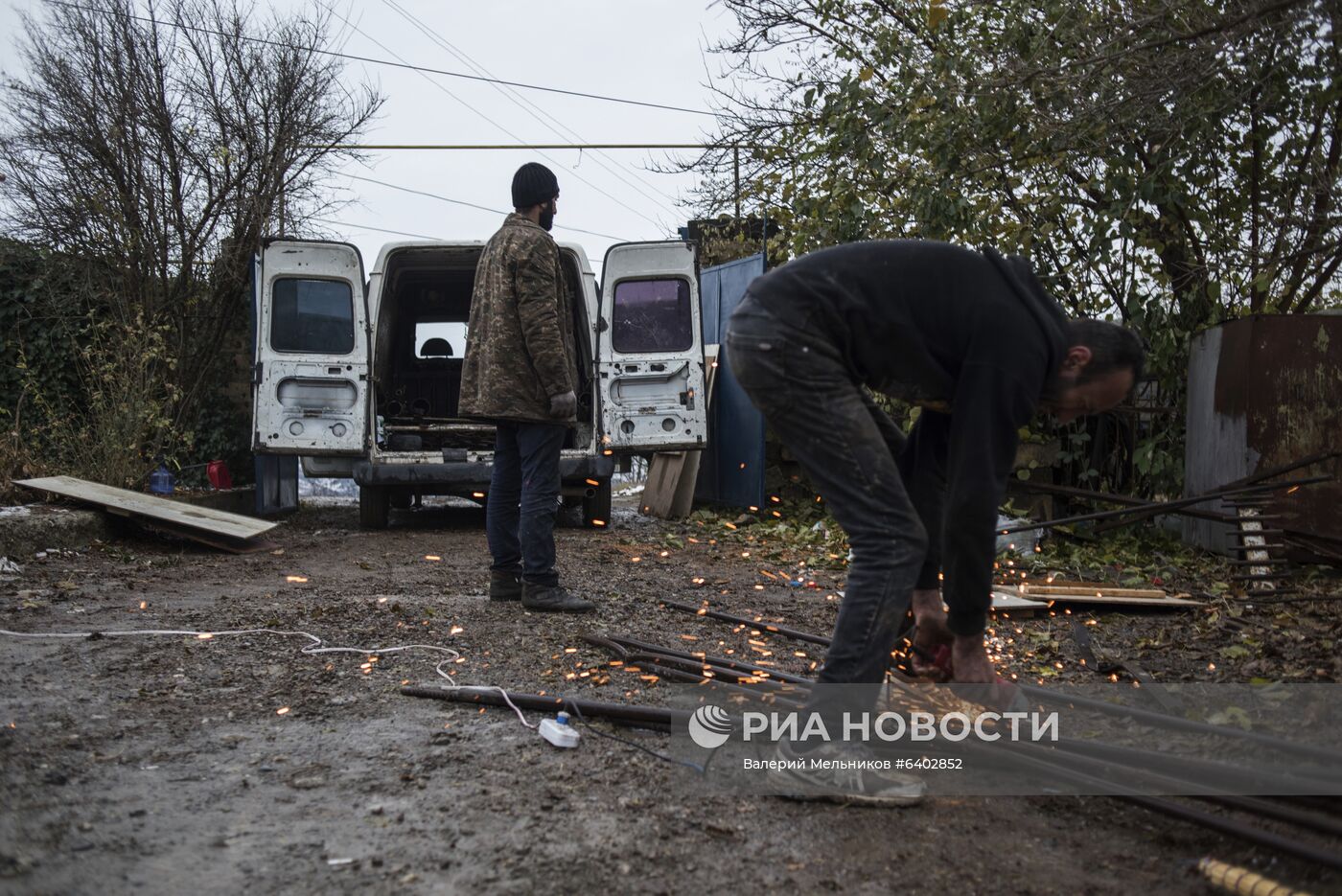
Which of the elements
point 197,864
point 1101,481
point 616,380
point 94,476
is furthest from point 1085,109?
point 94,476

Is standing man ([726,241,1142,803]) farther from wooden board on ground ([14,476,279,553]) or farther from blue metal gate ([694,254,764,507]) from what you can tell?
blue metal gate ([694,254,764,507])

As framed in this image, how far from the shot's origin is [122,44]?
11.5m

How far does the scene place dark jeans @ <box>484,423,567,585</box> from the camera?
5.65 m

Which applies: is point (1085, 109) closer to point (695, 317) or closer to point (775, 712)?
point (695, 317)

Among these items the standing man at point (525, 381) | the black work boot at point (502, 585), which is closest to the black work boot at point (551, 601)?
the standing man at point (525, 381)

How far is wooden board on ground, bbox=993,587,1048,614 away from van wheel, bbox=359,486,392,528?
6356mm

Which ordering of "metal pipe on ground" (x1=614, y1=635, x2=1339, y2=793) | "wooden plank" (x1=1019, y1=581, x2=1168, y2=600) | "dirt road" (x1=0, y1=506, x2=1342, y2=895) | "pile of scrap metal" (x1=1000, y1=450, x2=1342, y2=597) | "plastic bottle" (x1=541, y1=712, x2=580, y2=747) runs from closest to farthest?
"dirt road" (x1=0, y1=506, x2=1342, y2=895)
"metal pipe on ground" (x1=614, y1=635, x2=1339, y2=793)
"plastic bottle" (x1=541, y1=712, x2=580, y2=747)
"pile of scrap metal" (x1=1000, y1=450, x2=1342, y2=597)
"wooden plank" (x1=1019, y1=581, x2=1168, y2=600)

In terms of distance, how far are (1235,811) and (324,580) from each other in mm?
5493

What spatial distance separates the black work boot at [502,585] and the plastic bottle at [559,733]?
2551 millimetres

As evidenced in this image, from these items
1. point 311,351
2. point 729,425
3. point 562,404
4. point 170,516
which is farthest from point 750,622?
point 729,425

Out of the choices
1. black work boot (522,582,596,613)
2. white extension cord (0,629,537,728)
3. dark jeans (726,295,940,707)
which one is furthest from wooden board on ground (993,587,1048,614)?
dark jeans (726,295,940,707)

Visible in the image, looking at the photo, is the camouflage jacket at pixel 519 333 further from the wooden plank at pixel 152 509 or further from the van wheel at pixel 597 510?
the van wheel at pixel 597 510

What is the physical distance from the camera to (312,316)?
32.4 feet

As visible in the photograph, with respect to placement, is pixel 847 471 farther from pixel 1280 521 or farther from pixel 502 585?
pixel 1280 521
